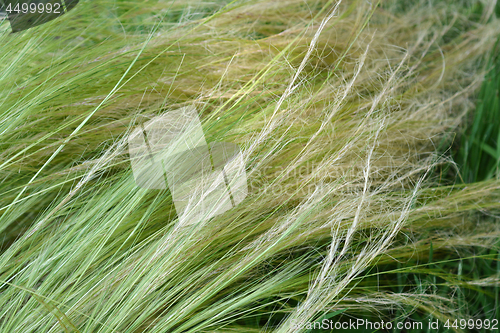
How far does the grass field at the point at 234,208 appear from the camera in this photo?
683 mm

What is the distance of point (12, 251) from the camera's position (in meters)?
0.71

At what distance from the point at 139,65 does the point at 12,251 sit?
1.48 feet

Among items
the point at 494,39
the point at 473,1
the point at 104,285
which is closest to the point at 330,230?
the point at 104,285

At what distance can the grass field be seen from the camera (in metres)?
0.68

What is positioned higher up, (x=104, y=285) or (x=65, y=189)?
(x=65, y=189)

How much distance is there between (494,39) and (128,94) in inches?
48.6

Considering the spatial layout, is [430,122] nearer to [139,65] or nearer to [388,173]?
[388,173]

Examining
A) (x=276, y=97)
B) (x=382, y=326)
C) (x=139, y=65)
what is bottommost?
(x=382, y=326)

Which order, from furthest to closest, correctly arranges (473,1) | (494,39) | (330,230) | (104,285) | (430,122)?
(473,1) < (494,39) < (430,122) < (330,230) < (104,285)

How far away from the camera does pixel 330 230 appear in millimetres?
780

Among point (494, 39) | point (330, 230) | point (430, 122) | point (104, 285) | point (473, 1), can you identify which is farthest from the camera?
point (473, 1)

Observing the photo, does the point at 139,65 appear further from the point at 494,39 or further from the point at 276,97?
the point at 494,39

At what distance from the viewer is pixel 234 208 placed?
Result: 73cm

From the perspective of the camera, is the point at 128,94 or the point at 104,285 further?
the point at 128,94
